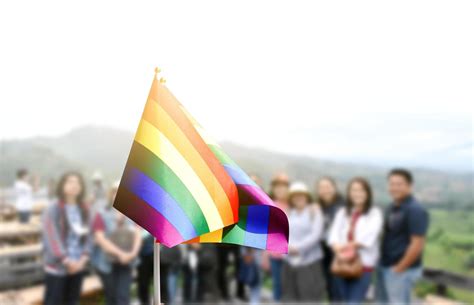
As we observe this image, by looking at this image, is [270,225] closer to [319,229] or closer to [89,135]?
[319,229]

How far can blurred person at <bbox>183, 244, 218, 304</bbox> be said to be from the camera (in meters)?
3.34

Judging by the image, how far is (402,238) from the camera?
9.23ft

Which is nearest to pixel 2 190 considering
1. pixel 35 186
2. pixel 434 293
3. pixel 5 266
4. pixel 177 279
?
pixel 35 186

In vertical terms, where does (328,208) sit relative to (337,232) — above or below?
above

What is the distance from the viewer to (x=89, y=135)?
4168 millimetres

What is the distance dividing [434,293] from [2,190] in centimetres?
335

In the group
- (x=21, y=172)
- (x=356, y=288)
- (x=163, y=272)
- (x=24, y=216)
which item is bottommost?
(x=356, y=288)

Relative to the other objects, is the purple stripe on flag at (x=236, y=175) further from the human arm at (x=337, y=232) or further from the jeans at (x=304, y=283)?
the jeans at (x=304, y=283)

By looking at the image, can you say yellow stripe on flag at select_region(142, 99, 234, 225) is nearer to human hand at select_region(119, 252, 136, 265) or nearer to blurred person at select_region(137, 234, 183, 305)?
human hand at select_region(119, 252, 136, 265)

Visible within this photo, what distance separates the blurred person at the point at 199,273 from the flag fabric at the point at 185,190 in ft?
7.17

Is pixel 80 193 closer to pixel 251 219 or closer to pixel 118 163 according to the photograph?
pixel 118 163

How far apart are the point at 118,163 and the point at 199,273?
130 centimetres

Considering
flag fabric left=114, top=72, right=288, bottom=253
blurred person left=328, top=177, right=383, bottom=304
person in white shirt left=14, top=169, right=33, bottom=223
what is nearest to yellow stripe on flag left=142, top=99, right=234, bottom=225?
flag fabric left=114, top=72, right=288, bottom=253

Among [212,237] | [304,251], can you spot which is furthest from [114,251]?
[212,237]
